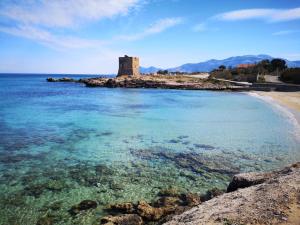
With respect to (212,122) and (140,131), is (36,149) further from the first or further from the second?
(212,122)

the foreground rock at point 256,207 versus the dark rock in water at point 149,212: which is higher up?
the foreground rock at point 256,207

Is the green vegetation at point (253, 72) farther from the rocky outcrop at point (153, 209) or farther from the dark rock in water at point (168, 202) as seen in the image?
the dark rock in water at point (168, 202)

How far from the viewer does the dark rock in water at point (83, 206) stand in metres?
9.19

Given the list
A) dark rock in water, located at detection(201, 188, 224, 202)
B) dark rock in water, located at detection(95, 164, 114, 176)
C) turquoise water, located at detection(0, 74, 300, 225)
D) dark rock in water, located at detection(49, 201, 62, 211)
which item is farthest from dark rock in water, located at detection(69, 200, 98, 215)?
dark rock in water, located at detection(201, 188, 224, 202)

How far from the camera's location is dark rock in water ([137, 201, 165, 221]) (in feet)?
28.4

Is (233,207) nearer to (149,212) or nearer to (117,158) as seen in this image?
(149,212)

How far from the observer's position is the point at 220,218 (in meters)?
6.19

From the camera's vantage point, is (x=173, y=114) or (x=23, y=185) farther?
(x=173, y=114)

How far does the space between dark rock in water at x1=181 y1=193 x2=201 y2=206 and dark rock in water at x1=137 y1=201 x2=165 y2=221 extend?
1.14 metres

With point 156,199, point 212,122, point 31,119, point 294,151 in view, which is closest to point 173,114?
point 212,122

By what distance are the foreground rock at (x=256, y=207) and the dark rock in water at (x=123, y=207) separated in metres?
2.42

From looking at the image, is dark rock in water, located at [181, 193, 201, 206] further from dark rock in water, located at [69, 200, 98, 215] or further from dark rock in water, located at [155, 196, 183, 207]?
dark rock in water, located at [69, 200, 98, 215]

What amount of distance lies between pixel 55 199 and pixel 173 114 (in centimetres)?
2185

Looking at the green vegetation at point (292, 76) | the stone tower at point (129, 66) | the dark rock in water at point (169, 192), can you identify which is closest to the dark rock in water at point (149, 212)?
the dark rock in water at point (169, 192)
